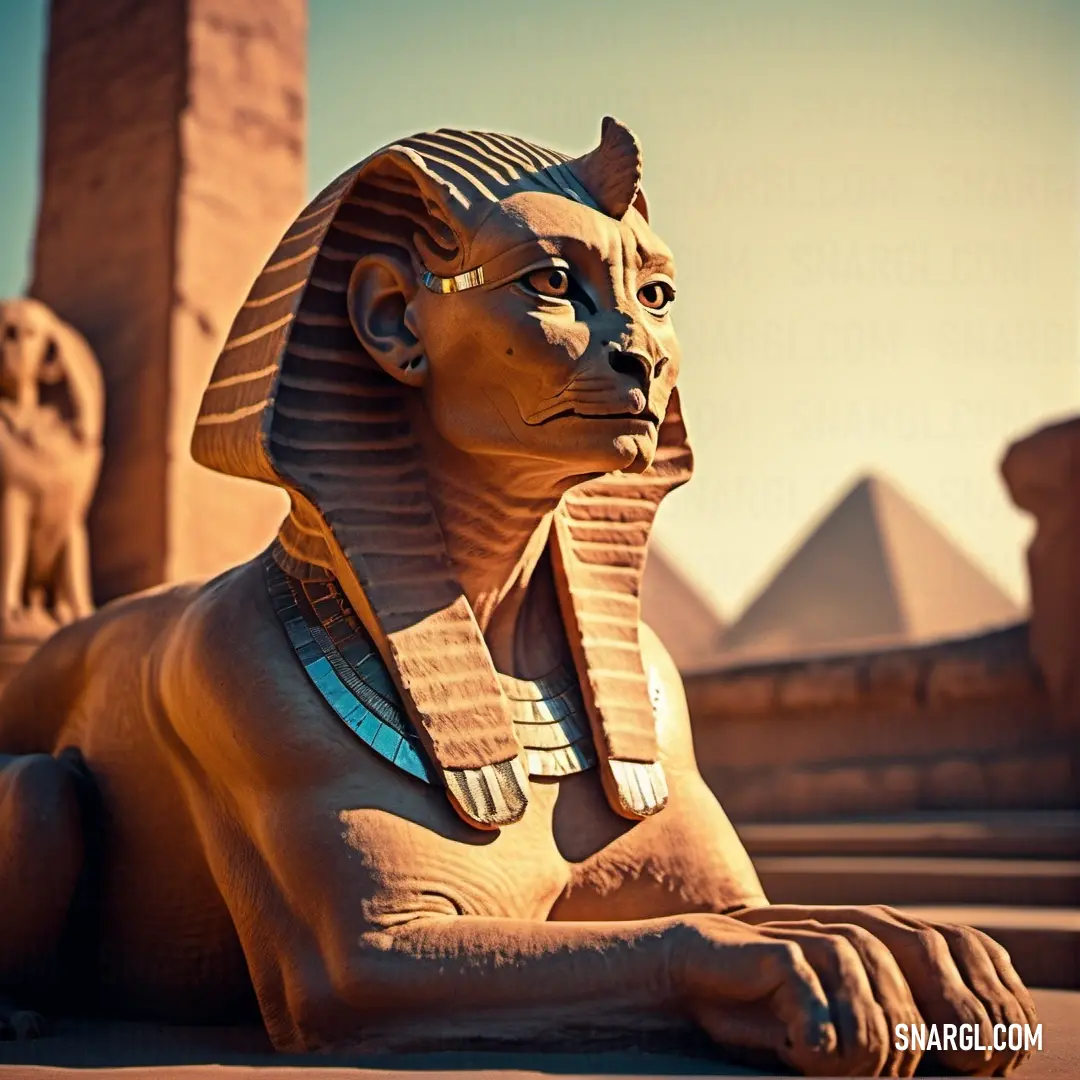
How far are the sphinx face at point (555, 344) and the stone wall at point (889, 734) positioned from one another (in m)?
5.07

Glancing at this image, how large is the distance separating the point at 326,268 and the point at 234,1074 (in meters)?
1.29

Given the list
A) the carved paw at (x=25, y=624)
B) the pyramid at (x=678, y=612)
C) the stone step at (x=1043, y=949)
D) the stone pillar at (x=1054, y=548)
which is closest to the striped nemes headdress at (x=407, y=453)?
the stone step at (x=1043, y=949)

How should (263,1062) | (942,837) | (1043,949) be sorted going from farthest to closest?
(942,837) → (1043,949) → (263,1062)

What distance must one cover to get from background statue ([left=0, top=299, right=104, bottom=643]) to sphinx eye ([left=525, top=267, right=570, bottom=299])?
6991mm

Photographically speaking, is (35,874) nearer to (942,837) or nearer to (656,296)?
(656,296)

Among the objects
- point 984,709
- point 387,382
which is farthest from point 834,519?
point 387,382

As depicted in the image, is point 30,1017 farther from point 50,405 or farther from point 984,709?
point 50,405

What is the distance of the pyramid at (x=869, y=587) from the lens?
24.7 metres

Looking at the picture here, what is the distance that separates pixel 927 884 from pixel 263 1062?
314cm

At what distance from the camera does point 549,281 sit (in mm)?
2715

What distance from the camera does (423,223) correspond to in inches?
114

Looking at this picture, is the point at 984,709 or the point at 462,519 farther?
the point at 984,709

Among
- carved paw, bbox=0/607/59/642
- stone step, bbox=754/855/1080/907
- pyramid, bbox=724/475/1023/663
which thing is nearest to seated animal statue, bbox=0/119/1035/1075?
stone step, bbox=754/855/1080/907

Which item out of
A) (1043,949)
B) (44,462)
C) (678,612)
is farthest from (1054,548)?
(678,612)
